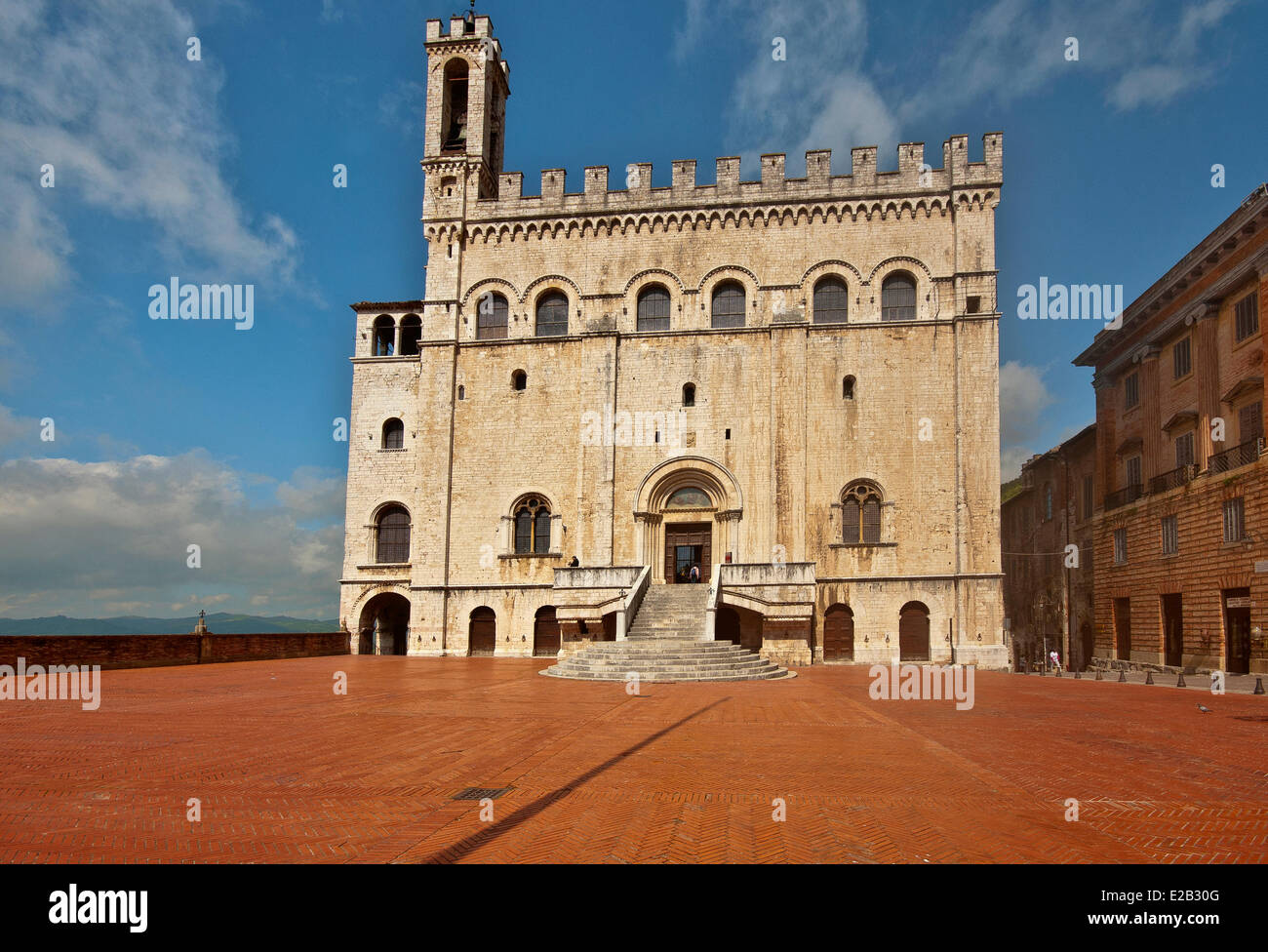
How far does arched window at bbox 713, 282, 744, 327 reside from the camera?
3169cm

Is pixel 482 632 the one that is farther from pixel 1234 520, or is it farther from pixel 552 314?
pixel 1234 520

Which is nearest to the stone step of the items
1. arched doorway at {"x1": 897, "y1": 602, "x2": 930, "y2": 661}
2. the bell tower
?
arched doorway at {"x1": 897, "y1": 602, "x2": 930, "y2": 661}

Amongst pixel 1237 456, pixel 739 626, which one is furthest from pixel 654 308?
pixel 1237 456

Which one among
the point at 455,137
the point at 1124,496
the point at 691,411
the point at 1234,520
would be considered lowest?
the point at 1234,520

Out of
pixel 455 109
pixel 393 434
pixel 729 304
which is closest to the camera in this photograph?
pixel 729 304

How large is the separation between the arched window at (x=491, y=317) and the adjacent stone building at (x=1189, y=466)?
24.7 meters

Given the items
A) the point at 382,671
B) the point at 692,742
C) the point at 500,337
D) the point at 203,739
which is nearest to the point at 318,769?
the point at 203,739

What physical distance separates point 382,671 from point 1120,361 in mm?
30740

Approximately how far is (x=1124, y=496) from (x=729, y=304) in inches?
681

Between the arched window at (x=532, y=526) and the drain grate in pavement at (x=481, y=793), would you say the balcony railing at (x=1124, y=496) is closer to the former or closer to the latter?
the arched window at (x=532, y=526)

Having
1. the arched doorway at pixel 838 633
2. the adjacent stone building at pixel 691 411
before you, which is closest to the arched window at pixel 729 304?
the adjacent stone building at pixel 691 411

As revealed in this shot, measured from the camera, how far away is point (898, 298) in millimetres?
30672

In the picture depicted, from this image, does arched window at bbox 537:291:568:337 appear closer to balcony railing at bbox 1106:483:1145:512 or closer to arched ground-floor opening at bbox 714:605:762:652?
arched ground-floor opening at bbox 714:605:762:652
